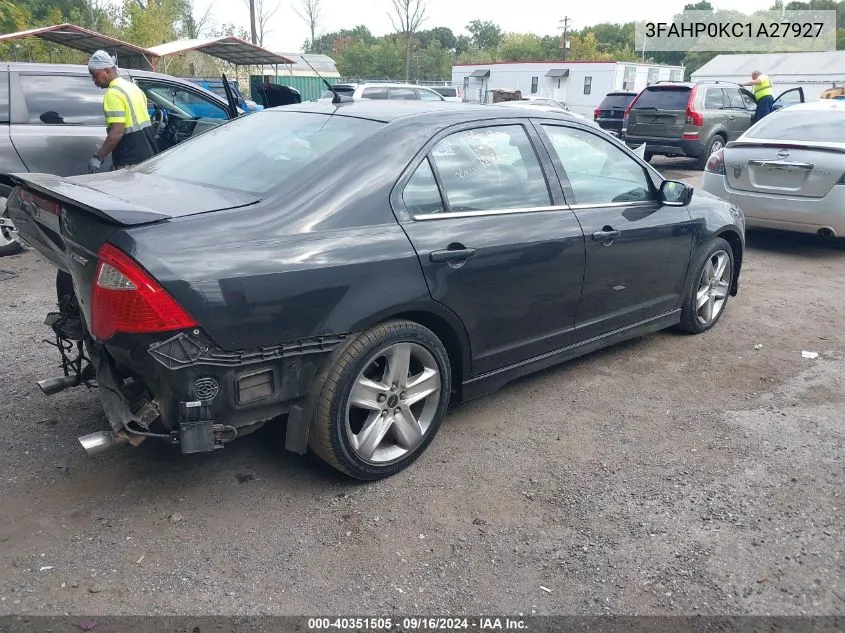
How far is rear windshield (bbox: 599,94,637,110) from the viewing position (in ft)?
61.6

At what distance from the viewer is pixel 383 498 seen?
3158 millimetres

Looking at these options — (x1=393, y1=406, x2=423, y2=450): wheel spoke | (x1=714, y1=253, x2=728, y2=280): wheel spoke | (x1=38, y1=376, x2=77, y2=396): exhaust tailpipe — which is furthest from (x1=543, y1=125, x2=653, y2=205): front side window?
(x1=38, y1=376, x2=77, y2=396): exhaust tailpipe

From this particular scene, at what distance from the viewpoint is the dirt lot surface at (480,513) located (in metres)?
2.58

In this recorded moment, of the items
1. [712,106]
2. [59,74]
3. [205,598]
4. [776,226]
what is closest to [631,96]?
[712,106]

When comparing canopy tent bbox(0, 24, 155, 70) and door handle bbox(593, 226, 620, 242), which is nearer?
door handle bbox(593, 226, 620, 242)

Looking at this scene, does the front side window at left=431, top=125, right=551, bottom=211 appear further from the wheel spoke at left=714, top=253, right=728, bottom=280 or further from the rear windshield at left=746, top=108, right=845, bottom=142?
the rear windshield at left=746, top=108, right=845, bottom=142

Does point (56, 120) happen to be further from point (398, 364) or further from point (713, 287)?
point (713, 287)

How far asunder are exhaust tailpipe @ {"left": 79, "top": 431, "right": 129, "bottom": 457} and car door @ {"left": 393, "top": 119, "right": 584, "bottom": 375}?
1.41 metres

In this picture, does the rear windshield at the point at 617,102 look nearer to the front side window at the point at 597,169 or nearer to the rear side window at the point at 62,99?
the rear side window at the point at 62,99

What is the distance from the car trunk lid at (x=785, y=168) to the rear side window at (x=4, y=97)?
23.7 ft

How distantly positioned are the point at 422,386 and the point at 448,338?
283 mm

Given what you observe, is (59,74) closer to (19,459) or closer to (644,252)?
(19,459)

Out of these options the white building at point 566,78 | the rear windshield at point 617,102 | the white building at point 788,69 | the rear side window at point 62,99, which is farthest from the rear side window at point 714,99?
the white building at point 788,69

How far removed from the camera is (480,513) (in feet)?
10.1
